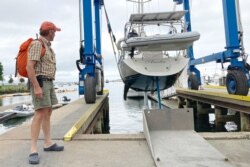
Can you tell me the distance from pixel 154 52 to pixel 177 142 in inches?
179

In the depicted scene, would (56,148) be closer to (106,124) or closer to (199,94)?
(199,94)

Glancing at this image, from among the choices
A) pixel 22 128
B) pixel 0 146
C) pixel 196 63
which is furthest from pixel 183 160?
pixel 196 63

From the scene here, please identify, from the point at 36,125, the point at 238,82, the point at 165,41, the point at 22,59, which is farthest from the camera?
the point at 238,82

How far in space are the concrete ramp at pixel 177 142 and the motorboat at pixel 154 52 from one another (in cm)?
287

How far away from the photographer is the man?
13.0ft

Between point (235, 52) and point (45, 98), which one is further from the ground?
point (235, 52)

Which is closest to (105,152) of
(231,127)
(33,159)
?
(33,159)

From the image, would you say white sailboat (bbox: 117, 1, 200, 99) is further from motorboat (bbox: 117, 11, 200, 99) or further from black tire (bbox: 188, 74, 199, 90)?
black tire (bbox: 188, 74, 199, 90)

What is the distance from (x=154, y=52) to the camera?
358 inches

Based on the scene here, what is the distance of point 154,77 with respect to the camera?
9297mm

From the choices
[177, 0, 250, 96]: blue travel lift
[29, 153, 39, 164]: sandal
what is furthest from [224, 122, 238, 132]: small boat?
[29, 153, 39, 164]: sandal

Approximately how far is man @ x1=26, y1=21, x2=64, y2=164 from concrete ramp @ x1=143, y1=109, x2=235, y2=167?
160 cm

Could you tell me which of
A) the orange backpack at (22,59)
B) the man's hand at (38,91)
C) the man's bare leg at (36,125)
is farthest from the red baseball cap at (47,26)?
the man's bare leg at (36,125)

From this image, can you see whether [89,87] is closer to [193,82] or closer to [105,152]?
[105,152]
